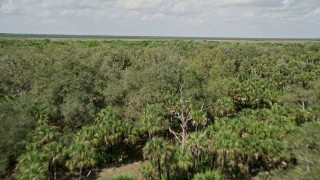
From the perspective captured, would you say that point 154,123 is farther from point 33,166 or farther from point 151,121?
point 33,166

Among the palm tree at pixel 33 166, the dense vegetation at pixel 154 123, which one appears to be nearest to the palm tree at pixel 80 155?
the dense vegetation at pixel 154 123

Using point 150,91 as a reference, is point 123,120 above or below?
below

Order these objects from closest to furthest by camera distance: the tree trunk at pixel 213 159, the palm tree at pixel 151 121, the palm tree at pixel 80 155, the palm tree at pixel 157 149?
the palm tree at pixel 157 149 < the palm tree at pixel 80 155 < the tree trunk at pixel 213 159 < the palm tree at pixel 151 121

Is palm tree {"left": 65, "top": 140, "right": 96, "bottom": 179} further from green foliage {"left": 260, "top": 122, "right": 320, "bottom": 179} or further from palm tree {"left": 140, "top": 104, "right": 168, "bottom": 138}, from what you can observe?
green foliage {"left": 260, "top": 122, "right": 320, "bottom": 179}

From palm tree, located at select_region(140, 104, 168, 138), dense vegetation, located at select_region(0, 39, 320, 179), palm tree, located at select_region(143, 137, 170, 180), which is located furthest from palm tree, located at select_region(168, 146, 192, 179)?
palm tree, located at select_region(140, 104, 168, 138)

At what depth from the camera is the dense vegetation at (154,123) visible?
1065 inches

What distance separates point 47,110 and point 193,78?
2548 cm

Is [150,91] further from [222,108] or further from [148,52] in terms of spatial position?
[148,52]

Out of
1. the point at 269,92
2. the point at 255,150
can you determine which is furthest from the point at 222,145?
the point at 269,92

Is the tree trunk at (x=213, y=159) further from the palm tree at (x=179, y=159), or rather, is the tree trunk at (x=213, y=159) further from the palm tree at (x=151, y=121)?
the palm tree at (x=151, y=121)

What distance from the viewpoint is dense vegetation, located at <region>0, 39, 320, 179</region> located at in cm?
2706

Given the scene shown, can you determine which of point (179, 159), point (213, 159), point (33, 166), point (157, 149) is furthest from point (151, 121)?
point (33, 166)

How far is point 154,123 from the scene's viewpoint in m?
36.3

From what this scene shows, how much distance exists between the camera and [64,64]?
4928 cm
